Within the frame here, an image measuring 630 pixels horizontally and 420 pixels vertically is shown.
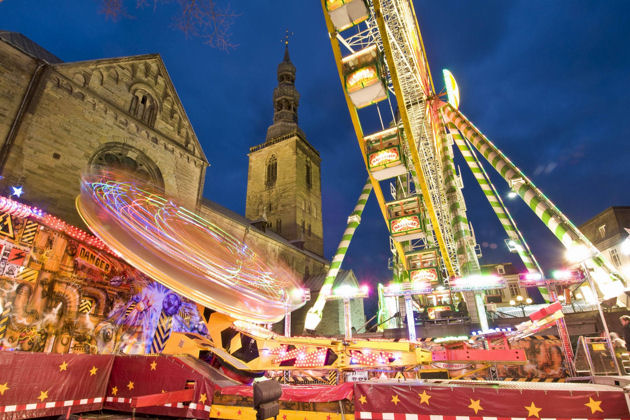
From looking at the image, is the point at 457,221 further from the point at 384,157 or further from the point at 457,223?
the point at 384,157

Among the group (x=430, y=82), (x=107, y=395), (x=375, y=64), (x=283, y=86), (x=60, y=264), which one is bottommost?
(x=107, y=395)

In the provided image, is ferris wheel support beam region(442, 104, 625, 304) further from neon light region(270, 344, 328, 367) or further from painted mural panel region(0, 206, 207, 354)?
painted mural panel region(0, 206, 207, 354)

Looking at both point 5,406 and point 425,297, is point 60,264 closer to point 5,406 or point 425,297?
point 5,406

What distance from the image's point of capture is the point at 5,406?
4855 millimetres

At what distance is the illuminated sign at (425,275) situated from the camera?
76.4 ft

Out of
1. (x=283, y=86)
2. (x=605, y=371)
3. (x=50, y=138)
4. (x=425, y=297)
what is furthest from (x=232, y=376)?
(x=283, y=86)

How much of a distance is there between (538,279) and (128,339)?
20985 mm

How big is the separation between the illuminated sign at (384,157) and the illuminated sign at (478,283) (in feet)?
25.6

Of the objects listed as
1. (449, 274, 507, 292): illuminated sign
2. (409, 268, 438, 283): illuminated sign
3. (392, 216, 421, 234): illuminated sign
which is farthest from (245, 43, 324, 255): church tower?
(449, 274, 507, 292): illuminated sign

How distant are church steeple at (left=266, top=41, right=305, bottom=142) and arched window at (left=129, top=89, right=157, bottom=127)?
30.7 m

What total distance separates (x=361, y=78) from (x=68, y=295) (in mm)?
16543

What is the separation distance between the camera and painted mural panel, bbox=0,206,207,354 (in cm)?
1071

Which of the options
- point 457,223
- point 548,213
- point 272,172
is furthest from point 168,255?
point 272,172

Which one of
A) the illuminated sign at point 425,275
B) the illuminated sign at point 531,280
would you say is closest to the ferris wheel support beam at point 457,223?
the illuminated sign at point 531,280
